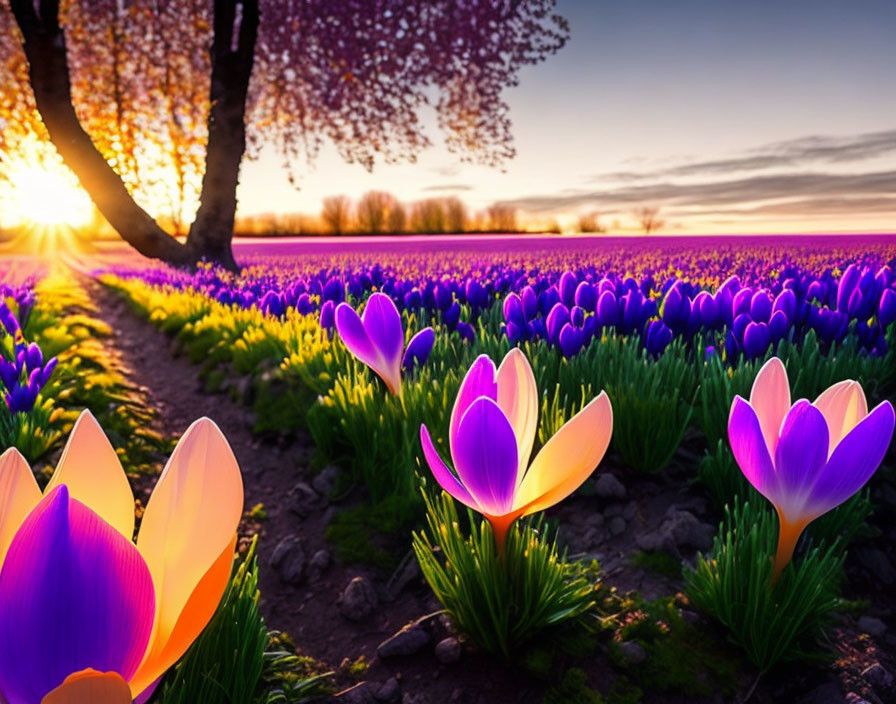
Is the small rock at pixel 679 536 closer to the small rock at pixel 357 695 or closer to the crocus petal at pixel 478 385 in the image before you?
the small rock at pixel 357 695

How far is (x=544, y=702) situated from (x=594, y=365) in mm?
1395

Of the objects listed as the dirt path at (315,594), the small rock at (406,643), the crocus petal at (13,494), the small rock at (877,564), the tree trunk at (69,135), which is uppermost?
the tree trunk at (69,135)

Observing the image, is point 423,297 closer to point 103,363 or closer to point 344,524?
point 344,524

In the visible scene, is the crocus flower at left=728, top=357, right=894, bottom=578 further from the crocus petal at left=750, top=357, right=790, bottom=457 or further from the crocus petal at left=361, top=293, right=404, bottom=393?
the crocus petal at left=361, top=293, right=404, bottom=393

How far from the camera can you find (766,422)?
123 centimetres

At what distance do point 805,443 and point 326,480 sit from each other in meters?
2.05

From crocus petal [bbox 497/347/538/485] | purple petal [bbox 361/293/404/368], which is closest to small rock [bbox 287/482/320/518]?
purple petal [bbox 361/293/404/368]

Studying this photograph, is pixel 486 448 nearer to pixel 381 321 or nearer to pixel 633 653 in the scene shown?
pixel 633 653

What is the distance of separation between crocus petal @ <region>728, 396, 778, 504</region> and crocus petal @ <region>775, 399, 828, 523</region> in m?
0.02

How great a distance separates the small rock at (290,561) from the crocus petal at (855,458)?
164 cm

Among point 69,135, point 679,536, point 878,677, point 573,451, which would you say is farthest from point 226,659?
point 69,135

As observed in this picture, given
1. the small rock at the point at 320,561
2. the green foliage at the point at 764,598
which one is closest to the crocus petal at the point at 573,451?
the green foliage at the point at 764,598

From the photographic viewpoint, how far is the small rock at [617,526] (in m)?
2.12

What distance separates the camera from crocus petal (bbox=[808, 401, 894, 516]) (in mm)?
1092
